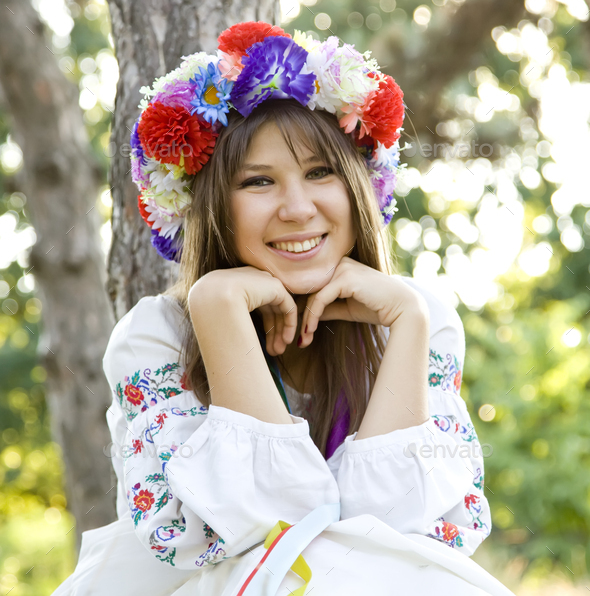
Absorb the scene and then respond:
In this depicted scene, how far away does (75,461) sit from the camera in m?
3.33

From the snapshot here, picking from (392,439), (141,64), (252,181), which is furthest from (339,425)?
(141,64)

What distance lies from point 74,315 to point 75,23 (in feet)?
15.6

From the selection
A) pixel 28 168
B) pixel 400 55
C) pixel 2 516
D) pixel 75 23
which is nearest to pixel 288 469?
pixel 28 168

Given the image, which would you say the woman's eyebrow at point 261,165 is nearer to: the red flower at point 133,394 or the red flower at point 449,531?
the red flower at point 133,394

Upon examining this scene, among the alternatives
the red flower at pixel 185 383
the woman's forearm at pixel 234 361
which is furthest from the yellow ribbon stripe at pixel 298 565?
the red flower at pixel 185 383

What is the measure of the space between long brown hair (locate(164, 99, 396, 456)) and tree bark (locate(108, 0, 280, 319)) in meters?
0.37

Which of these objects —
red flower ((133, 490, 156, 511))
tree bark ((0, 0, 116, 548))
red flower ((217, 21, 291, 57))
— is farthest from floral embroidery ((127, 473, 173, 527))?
tree bark ((0, 0, 116, 548))

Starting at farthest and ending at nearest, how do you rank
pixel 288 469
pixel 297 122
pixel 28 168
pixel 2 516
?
pixel 2 516 → pixel 28 168 → pixel 297 122 → pixel 288 469

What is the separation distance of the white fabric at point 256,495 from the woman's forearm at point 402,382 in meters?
0.04

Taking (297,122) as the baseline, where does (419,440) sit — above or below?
below

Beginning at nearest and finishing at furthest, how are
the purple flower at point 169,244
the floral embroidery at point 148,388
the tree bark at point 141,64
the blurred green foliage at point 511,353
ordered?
the floral embroidery at point 148,388, the purple flower at point 169,244, the tree bark at point 141,64, the blurred green foliage at point 511,353

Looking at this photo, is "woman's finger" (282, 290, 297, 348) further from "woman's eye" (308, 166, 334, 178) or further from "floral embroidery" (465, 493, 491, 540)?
"floral embroidery" (465, 493, 491, 540)

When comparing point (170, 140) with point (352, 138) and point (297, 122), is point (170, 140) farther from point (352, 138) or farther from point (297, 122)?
point (352, 138)

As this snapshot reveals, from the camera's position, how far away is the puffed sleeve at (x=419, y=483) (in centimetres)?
144
